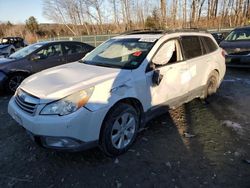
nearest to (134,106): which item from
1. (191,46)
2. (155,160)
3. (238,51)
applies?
(155,160)

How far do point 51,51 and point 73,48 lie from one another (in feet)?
2.57

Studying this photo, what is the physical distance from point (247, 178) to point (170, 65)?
1933 millimetres

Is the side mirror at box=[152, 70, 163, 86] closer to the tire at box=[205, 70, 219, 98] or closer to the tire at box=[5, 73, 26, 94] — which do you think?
the tire at box=[205, 70, 219, 98]

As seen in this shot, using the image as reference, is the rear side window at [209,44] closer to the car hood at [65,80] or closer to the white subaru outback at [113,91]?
the white subaru outback at [113,91]

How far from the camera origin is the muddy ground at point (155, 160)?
2.75 m

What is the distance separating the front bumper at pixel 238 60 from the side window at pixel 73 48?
4.98m

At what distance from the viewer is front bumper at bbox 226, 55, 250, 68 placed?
7.54m

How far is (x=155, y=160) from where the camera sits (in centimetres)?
313

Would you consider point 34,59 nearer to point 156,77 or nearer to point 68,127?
point 156,77

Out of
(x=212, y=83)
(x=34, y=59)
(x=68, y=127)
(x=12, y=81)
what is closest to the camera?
(x=68, y=127)

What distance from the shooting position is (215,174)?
281 cm

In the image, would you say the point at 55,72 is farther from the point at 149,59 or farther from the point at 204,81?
the point at 204,81

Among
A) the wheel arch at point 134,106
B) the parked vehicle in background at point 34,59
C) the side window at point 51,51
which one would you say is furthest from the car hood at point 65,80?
the side window at point 51,51

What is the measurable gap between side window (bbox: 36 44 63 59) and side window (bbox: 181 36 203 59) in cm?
436
